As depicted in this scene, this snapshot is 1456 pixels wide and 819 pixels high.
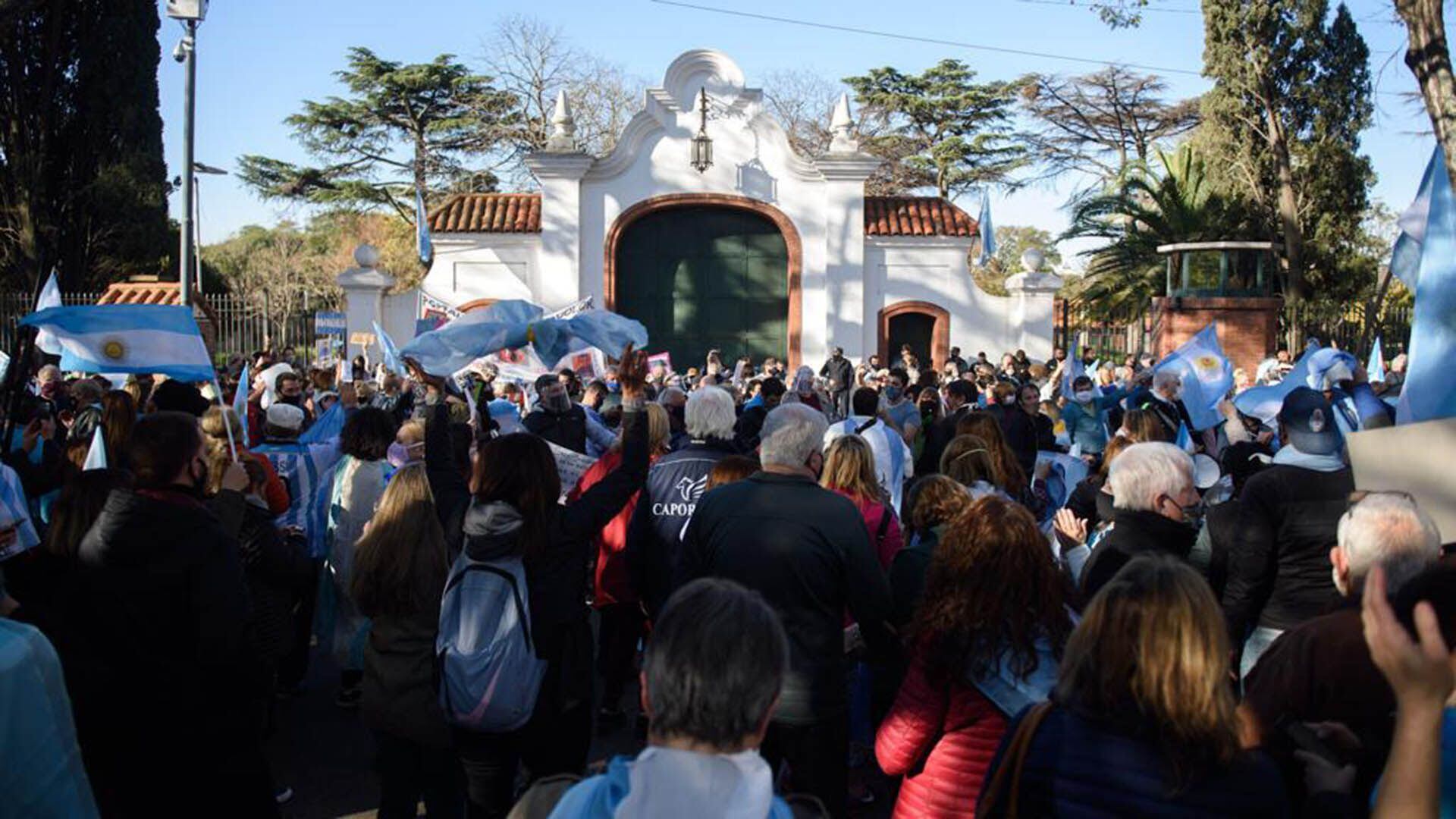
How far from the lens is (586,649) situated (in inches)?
173

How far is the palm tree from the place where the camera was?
2309cm

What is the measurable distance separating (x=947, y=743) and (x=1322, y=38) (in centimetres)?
2219

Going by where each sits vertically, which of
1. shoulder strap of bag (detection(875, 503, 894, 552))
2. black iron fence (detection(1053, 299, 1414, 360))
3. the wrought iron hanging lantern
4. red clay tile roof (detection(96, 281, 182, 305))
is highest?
the wrought iron hanging lantern

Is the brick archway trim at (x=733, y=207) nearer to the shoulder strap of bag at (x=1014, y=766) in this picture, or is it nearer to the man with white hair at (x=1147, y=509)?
the man with white hair at (x=1147, y=509)

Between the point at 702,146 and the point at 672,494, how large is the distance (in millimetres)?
18689

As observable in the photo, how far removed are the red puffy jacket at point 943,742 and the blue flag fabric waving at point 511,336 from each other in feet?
11.0

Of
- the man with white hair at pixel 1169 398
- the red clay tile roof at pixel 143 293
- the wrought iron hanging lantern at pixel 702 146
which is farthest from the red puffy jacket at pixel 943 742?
the wrought iron hanging lantern at pixel 702 146

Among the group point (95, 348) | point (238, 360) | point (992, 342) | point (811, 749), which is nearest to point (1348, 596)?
point (811, 749)

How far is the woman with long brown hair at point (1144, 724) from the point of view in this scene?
2404 mm

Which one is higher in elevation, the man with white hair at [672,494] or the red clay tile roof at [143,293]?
the red clay tile roof at [143,293]

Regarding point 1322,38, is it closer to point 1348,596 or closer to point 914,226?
point 914,226

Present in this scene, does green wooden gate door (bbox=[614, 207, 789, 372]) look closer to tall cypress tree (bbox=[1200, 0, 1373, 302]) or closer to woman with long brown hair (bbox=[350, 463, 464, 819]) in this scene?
tall cypress tree (bbox=[1200, 0, 1373, 302])

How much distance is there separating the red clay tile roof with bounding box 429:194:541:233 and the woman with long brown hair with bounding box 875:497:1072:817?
21.0 metres

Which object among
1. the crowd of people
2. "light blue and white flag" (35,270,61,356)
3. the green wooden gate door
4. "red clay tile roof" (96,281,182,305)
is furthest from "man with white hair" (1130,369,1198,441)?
"red clay tile roof" (96,281,182,305)
